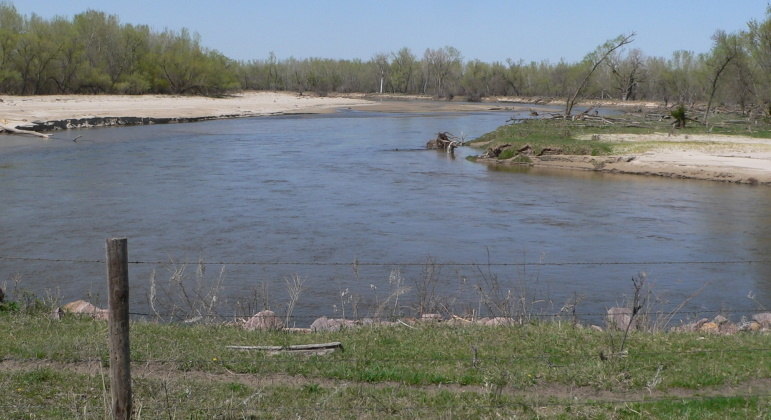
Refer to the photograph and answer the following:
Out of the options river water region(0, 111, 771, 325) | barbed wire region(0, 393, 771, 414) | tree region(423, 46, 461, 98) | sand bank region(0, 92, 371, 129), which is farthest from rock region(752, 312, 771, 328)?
tree region(423, 46, 461, 98)

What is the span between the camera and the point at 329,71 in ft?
479

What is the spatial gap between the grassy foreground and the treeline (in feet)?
131

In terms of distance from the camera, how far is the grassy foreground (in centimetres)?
612

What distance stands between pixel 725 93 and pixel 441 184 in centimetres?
3335

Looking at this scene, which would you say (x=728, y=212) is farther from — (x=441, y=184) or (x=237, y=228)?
(x=237, y=228)

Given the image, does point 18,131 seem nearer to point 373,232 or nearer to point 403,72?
point 373,232

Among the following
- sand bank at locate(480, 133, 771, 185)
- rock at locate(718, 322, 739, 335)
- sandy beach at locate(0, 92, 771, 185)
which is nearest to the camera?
rock at locate(718, 322, 739, 335)

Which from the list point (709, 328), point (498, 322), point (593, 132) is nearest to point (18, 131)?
point (593, 132)

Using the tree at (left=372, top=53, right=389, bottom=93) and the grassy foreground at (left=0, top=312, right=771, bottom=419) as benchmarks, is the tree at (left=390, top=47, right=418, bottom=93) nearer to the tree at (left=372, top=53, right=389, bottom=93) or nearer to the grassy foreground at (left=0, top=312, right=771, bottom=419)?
the tree at (left=372, top=53, right=389, bottom=93)

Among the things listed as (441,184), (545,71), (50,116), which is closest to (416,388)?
(441,184)

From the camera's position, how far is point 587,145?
3503cm

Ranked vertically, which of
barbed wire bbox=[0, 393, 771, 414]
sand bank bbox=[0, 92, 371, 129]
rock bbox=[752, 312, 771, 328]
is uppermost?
sand bank bbox=[0, 92, 371, 129]

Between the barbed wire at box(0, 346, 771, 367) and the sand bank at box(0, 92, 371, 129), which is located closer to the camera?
the barbed wire at box(0, 346, 771, 367)

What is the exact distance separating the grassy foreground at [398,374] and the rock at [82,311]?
594 millimetres
